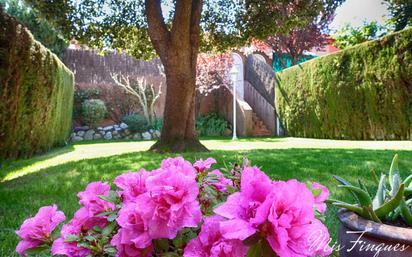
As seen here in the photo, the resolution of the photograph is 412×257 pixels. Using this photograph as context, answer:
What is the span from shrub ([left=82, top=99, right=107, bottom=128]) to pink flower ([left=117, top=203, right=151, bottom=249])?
45.6ft

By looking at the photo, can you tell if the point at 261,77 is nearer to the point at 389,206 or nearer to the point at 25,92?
the point at 25,92

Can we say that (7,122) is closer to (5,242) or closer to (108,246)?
(5,242)

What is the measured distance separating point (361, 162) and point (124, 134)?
10733 millimetres

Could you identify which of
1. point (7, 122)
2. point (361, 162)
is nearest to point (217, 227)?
point (361, 162)

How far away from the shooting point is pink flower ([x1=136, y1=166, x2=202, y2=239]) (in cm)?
68

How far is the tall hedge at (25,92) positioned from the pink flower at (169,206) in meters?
4.75

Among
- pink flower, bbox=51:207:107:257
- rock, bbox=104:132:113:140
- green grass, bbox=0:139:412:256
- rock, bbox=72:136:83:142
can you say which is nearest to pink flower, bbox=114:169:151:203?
pink flower, bbox=51:207:107:257

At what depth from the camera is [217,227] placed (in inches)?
27.8

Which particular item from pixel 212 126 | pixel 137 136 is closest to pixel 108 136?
pixel 137 136

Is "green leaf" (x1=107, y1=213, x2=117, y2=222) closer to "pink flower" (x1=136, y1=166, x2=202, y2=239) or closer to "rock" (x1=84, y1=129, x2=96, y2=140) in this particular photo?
"pink flower" (x1=136, y1=166, x2=202, y2=239)

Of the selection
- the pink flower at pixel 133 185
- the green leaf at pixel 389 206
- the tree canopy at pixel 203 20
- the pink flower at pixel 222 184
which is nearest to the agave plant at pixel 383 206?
the green leaf at pixel 389 206

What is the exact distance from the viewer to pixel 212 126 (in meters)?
15.4

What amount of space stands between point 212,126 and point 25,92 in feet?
32.6

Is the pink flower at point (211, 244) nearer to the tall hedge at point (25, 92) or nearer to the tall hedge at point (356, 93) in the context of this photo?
the tall hedge at point (25, 92)
